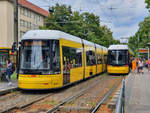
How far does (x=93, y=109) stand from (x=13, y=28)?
3908 cm

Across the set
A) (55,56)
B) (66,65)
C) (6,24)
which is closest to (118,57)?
(66,65)

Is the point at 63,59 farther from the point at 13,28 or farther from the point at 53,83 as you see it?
the point at 13,28

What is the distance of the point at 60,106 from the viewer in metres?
7.98

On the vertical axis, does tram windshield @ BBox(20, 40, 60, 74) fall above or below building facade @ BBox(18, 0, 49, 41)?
below

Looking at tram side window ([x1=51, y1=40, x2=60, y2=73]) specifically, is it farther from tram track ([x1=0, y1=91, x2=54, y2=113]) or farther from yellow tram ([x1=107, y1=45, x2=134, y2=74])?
yellow tram ([x1=107, y1=45, x2=134, y2=74])

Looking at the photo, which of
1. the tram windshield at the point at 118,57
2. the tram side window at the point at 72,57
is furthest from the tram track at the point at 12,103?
the tram windshield at the point at 118,57

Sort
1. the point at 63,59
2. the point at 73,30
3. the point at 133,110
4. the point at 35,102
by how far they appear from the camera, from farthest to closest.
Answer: the point at 73,30
the point at 63,59
the point at 35,102
the point at 133,110

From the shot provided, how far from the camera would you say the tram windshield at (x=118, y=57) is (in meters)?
22.0

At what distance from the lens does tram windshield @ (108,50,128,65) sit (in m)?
22.0

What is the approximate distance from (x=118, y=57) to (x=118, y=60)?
0.31m

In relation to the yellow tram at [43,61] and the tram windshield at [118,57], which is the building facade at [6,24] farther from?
the yellow tram at [43,61]

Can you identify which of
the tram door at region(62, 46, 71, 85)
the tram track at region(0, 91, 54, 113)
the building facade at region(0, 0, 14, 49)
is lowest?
the tram track at region(0, 91, 54, 113)

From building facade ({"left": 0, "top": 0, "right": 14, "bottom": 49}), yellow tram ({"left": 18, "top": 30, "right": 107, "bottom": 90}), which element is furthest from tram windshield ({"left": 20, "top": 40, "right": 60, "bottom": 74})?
building facade ({"left": 0, "top": 0, "right": 14, "bottom": 49})

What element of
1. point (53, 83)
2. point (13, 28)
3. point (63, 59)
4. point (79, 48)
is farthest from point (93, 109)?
point (13, 28)
